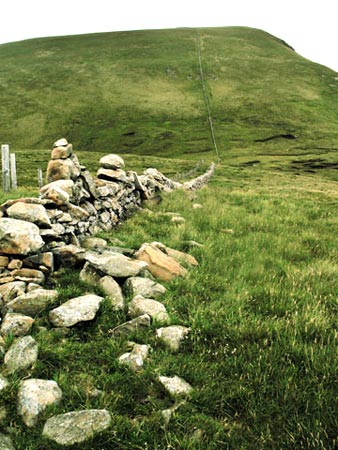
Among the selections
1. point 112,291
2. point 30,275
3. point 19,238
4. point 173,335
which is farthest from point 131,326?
point 19,238

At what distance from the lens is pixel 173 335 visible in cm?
466

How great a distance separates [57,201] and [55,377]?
4966 millimetres

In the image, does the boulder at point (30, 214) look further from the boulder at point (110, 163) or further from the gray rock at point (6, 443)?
the boulder at point (110, 163)

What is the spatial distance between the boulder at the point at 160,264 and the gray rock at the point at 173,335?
1.88 meters

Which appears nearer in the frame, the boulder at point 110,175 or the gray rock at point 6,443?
the gray rock at point 6,443

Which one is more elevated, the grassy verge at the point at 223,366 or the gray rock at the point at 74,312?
the gray rock at the point at 74,312

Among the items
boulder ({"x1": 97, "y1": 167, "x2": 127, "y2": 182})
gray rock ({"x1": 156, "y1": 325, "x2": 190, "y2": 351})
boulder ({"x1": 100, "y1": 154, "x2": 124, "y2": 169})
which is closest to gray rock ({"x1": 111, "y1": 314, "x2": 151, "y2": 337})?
gray rock ({"x1": 156, "y1": 325, "x2": 190, "y2": 351})

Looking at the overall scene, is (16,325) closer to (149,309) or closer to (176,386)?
(149,309)

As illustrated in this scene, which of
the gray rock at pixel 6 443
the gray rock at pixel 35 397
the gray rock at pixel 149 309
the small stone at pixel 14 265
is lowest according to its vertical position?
the gray rock at pixel 6 443

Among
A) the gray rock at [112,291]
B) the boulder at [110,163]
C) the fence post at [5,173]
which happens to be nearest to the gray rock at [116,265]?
the gray rock at [112,291]

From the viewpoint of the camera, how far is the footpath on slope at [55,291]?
3.47m

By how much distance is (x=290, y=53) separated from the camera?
130m

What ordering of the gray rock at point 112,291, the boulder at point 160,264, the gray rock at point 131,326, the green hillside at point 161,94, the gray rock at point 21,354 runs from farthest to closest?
→ the green hillside at point 161,94 → the boulder at point 160,264 → the gray rock at point 112,291 → the gray rock at point 131,326 → the gray rock at point 21,354

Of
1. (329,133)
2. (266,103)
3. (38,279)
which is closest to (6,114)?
(266,103)
